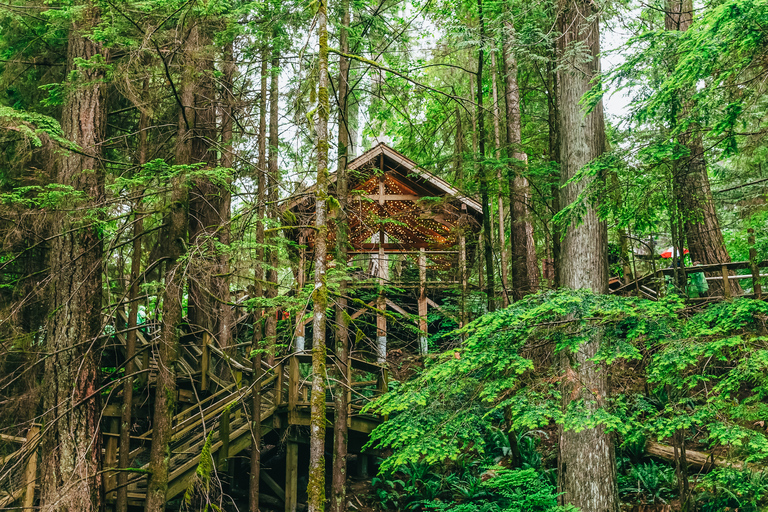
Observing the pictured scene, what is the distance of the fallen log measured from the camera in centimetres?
682

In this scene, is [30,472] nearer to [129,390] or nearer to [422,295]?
[129,390]

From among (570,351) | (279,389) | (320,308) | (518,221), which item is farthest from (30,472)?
(518,221)

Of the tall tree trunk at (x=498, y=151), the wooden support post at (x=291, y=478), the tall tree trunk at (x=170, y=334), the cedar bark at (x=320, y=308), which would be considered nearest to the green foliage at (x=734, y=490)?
the cedar bark at (x=320, y=308)

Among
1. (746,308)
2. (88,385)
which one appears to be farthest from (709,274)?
(88,385)

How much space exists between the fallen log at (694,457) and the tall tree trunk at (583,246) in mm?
1915

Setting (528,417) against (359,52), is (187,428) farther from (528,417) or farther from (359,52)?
(359,52)

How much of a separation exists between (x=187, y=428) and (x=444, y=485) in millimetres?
4777

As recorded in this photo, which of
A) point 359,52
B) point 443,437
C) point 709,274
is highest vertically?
point 359,52

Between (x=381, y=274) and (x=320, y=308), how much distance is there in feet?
23.6

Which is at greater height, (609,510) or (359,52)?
(359,52)

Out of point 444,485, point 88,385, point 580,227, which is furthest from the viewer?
point 444,485

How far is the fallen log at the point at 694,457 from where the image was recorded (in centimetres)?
682

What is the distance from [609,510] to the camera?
5.64 meters

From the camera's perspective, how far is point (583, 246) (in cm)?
617
